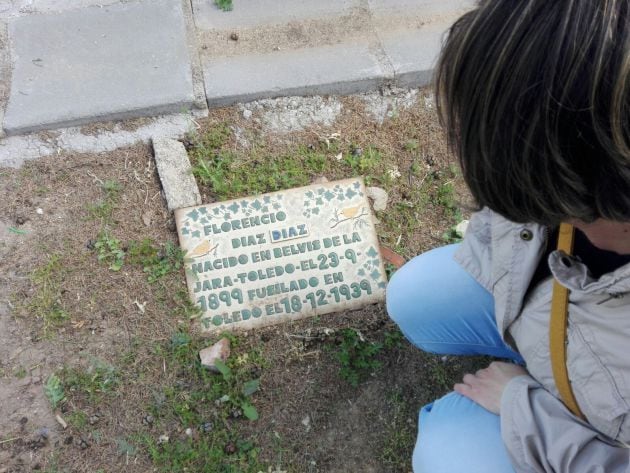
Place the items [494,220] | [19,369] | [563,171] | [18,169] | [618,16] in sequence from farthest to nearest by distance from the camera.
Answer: [18,169] → [19,369] → [494,220] → [563,171] → [618,16]

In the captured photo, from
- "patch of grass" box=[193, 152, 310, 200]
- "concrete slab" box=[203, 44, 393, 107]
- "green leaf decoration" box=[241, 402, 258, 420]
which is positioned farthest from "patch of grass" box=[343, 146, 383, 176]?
"green leaf decoration" box=[241, 402, 258, 420]

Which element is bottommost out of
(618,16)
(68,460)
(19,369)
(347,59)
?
(68,460)

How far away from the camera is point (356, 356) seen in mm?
1969

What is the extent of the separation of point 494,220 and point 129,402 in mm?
1368

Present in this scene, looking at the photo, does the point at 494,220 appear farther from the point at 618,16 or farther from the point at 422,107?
the point at 422,107

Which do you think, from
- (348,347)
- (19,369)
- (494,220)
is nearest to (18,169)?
(19,369)

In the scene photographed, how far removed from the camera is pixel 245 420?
1.88 metres

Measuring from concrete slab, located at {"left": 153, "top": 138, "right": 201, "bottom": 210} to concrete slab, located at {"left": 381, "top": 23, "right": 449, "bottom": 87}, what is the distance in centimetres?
104

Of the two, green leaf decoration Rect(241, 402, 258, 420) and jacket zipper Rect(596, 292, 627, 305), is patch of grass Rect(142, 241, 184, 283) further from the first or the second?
jacket zipper Rect(596, 292, 627, 305)

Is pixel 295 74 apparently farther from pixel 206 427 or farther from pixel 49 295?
pixel 206 427

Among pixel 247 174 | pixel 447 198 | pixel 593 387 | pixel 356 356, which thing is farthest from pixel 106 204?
pixel 593 387

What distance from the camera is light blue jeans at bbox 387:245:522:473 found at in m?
→ 1.39

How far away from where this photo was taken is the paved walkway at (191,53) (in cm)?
240

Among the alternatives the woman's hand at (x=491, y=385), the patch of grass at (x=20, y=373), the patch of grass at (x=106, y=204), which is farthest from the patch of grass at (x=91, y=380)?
the woman's hand at (x=491, y=385)
